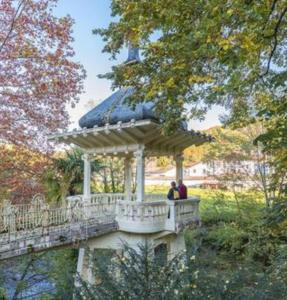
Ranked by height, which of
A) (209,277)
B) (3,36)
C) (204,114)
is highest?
(3,36)

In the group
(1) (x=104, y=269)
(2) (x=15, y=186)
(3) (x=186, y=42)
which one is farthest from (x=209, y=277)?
(2) (x=15, y=186)

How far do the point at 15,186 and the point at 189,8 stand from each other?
551 cm

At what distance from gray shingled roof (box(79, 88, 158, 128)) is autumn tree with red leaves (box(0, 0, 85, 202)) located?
1249mm

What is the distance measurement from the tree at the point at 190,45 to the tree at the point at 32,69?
95.3 inches

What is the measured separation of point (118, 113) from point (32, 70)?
242 cm

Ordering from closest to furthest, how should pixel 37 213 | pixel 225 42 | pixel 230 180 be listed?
pixel 225 42 < pixel 37 213 < pixel 230 180

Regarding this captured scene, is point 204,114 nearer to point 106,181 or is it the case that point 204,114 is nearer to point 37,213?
point 37,213

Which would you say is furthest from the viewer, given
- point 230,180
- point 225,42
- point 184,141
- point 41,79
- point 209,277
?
point 230,180

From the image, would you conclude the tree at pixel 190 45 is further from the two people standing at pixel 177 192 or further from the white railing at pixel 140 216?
the two people standing at pixel 177 192

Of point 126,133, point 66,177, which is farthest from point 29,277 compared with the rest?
point 66,177

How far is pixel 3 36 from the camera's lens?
7.28 meters

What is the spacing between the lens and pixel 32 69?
298 inches

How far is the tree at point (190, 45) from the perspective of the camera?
12.8 ft

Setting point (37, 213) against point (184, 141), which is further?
point (184, 141)
